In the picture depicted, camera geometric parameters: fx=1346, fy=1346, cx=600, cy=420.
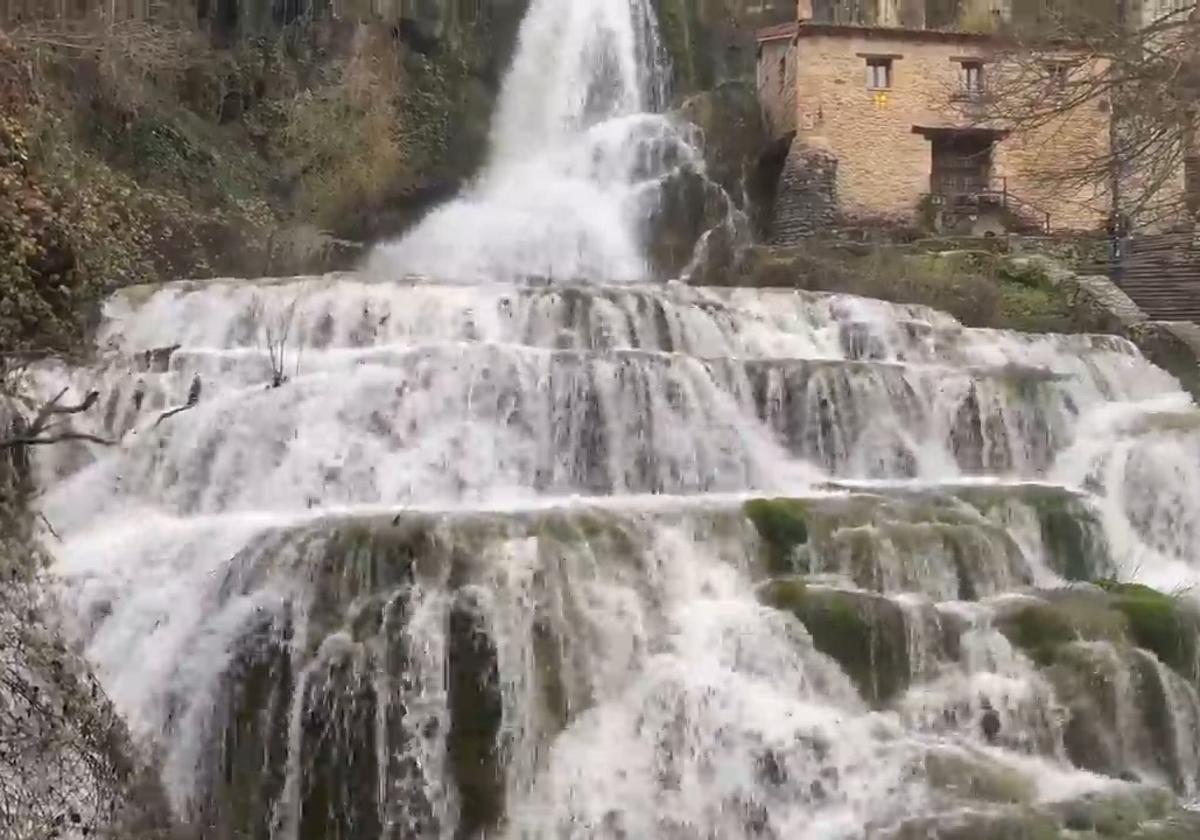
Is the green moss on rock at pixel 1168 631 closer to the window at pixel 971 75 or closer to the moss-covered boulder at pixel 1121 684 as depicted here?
the moss-covered boulder at pixel 1121 684

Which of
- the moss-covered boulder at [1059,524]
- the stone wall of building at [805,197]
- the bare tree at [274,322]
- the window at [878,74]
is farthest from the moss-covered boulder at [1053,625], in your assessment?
the window at [878,74]

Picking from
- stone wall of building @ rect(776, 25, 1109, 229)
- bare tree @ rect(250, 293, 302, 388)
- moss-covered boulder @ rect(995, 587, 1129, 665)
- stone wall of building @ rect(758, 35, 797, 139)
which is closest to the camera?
moss-covered boulder @ rect(995, 587, 1129, 665)

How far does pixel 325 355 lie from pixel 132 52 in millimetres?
7053

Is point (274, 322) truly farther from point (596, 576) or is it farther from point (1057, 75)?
point (1057, 75)

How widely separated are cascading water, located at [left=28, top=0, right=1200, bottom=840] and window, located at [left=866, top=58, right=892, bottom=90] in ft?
42.7

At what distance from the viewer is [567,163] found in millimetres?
24406

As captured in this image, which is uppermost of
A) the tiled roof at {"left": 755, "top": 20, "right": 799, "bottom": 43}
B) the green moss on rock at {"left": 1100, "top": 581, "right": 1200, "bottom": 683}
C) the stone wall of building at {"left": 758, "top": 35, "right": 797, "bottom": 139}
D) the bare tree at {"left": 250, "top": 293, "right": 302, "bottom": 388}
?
the tiled roof at {"left": 755, "top": 20, "right": 799, "bottom": 43}

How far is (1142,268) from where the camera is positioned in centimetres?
1986

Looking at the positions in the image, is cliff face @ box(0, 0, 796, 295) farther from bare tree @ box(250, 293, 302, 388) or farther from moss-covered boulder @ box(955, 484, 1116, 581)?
moss-covered boulder @ box(955, 484, 1116, 581)

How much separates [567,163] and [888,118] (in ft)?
19.7

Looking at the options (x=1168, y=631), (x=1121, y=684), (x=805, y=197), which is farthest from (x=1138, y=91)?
(x=805, y=197)

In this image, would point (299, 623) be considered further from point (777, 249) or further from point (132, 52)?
point (777, 249)

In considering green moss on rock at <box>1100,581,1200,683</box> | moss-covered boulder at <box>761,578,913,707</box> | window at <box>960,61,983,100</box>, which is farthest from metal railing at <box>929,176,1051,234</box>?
moss-covered boulder at <box>761,578,913,707</box>

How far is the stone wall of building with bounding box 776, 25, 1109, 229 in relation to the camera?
24562mm
